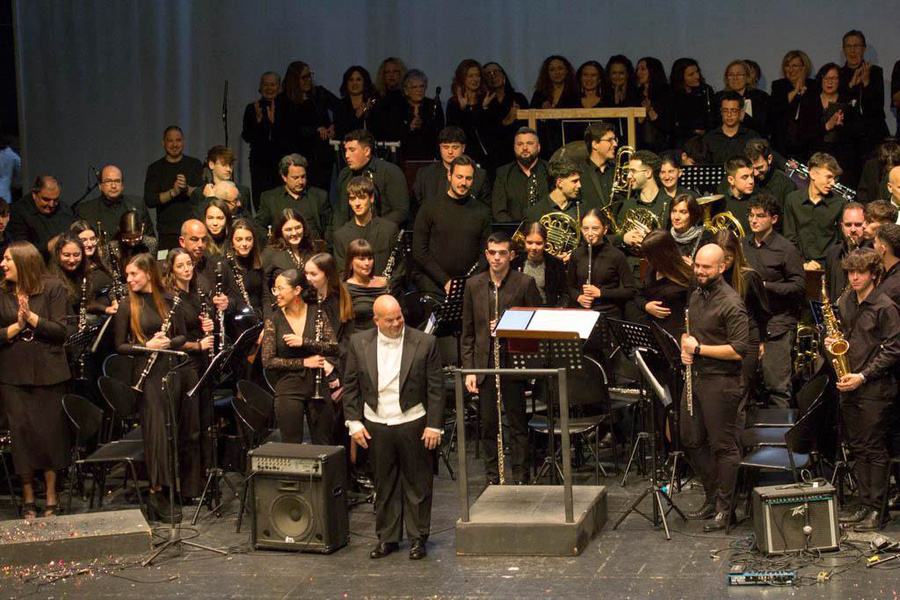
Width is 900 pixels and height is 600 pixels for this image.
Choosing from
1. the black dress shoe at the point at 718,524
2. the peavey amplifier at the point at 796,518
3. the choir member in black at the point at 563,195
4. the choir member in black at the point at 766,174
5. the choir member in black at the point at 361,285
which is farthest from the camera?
the choir member in black at the point at 766,174

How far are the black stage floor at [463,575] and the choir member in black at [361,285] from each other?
164 cm

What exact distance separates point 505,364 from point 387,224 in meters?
1.78

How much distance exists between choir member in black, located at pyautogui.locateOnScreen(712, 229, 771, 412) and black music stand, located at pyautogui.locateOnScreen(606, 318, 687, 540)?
0.54 metres

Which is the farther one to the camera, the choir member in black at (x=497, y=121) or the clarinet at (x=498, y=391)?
the choir member in black at (x=497, y=121)

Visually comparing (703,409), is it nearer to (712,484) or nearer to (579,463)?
(712,484)

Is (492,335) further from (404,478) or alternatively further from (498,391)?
(404,478)

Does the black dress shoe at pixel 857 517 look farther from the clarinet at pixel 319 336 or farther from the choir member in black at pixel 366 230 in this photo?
the choir member in black at pixel 366 230

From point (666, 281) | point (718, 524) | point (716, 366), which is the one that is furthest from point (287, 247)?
point (718, 524)

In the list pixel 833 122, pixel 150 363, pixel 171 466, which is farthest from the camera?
pixel 833 122

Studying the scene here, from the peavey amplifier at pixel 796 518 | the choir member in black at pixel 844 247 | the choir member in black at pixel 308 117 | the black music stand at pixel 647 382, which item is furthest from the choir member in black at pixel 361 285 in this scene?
the choir member in black at pixel 308 117

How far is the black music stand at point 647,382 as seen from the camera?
745cm

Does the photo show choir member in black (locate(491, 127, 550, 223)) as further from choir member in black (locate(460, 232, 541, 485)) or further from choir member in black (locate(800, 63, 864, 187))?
choir member in black (locate(800, 63, 864, 187))

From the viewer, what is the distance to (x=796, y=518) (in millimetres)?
7059

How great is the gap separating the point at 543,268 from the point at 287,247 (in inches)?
72.9
